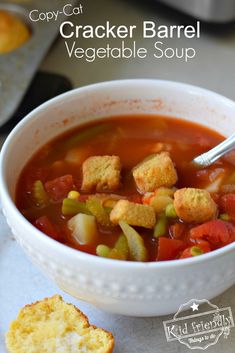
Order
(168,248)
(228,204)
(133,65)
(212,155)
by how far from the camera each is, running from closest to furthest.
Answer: (168,248)
(228,204)
(212,155)
(133,65)

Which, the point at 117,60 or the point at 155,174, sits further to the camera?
the point at 117,60

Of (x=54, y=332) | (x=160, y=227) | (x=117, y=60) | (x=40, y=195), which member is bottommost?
(x=117, y=60)

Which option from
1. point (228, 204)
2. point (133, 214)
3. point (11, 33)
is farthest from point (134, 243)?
point (11, 33)

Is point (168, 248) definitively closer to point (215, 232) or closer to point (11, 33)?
point (215, 232)

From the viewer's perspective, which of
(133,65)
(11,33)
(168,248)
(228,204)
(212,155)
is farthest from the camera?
(133,65)

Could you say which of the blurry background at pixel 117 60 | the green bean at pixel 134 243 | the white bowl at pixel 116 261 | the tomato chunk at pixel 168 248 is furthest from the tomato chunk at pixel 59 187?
the blurry background at pixel 117 60

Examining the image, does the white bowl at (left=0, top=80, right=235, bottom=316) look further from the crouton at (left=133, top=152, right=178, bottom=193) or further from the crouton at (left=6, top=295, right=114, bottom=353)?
the crouton at (left=133, top=152, right=178, bottom=193)

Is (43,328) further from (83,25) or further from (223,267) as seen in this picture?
(83,25)

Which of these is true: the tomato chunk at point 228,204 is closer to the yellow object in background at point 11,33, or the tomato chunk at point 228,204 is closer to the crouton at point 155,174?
the crouton at point 155,174
